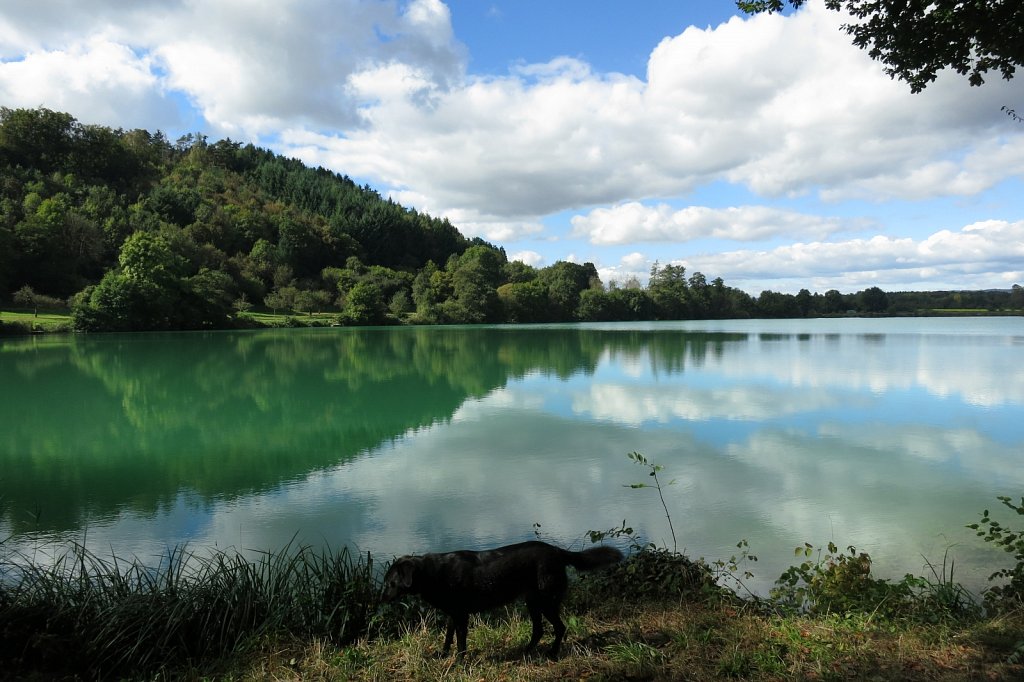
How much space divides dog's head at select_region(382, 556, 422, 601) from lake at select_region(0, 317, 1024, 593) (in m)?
2.98

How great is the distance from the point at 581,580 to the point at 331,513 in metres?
4.25

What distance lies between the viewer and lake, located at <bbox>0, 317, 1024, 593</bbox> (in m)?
7.23

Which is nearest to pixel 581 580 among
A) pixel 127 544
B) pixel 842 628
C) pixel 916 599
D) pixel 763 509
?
pixel 842 628

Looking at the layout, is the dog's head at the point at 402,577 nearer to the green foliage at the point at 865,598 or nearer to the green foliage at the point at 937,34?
the green foliage at the point at 865,598

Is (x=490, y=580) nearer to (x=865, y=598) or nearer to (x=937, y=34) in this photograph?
(x=865, y=598)

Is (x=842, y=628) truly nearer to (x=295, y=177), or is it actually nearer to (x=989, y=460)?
(x=989, y=460)

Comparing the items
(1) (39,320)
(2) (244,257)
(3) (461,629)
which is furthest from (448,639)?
(2) (244,257)

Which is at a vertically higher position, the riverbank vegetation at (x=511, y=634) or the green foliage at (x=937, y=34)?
the green foliage at (x=937, y=34)

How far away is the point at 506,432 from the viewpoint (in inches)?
531

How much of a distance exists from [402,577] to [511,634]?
3.24 feet

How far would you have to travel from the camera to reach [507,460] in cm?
1096

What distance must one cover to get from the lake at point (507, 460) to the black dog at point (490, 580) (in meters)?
2.80

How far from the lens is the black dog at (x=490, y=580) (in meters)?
3.63

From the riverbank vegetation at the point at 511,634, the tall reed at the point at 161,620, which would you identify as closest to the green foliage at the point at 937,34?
the riverbank vegetation at the point at 511,634
